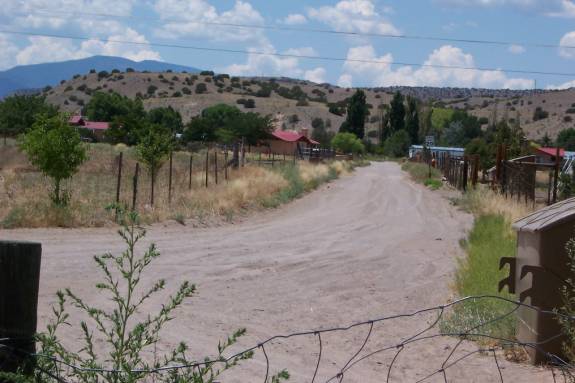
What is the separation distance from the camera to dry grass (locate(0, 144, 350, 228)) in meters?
20.8

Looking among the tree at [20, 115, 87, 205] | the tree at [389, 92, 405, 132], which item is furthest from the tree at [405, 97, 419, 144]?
the tree at [20, 115, 87, 205]

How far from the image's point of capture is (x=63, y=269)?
588 inches

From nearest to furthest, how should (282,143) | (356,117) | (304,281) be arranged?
(304,281), (282,143), (356,117)

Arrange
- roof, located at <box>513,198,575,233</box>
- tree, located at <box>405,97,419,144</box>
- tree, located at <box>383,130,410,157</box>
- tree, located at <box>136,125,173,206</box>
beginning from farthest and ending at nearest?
tree, located at <box>405,97,419,144</box>, tree, located at <box>383,130,410,157</box>, tree, located at <box>136,125,173,206</box>, roof, located at <box>513,198,575,233</box>

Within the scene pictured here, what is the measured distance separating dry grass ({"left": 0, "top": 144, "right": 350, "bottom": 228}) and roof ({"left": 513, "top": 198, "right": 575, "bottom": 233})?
14.4 metres

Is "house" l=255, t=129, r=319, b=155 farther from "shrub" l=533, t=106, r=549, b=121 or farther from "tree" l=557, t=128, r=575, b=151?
"shrub" l=533, t=106, r=549, b=121

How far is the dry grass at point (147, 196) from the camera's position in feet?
68.2

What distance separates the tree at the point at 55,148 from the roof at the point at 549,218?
15533 millimetres

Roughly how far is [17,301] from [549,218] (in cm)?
573

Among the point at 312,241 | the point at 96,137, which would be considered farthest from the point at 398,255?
the point at 96,137

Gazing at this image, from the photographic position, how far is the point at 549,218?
320 inches

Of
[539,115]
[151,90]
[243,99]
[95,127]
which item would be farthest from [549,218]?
[151,90]

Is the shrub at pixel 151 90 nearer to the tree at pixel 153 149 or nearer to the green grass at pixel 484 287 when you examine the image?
the tree at pixel 153 149

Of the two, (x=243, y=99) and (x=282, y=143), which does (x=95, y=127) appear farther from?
(x=243, y=99)
